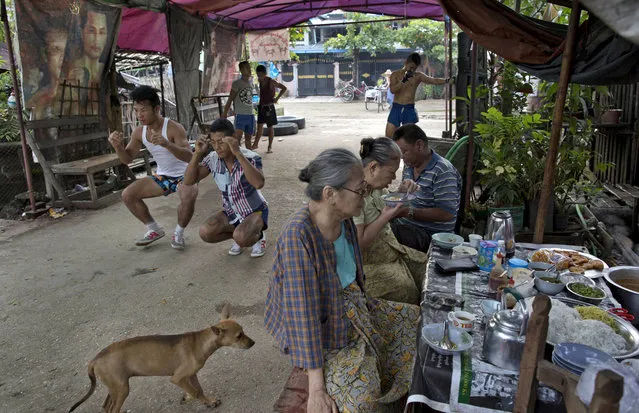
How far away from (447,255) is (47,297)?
3399 millimetres

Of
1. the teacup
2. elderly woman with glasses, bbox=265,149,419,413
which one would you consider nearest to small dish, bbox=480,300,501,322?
the teacup

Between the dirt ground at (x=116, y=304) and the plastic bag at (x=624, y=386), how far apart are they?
76.5 inches

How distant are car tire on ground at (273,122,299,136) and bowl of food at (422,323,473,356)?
37.8ft

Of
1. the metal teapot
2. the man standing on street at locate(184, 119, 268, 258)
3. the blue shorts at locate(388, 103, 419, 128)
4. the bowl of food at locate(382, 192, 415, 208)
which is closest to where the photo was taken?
the metal teapot

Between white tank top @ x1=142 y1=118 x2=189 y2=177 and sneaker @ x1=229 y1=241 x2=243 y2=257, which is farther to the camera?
white tank top @ x1=142 y1=118 x2=189 y2=177

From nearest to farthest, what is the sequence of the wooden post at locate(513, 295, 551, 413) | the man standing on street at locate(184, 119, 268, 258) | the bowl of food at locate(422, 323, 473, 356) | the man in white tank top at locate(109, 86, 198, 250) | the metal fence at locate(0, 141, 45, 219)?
the wooden post at locate(513, 295, 551, 413) < the bowl of food at locate(422, 323, 473, 356) < the man standing on street at locate(184, 119, 268, 258) < the man in white tank top at locate(109, 86, 198, 250) < the metal fence at locate(0, 141, 45, 219)

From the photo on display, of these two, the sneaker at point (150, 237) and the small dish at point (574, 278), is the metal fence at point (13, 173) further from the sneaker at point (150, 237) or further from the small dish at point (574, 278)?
the small dish at point (574, 278)

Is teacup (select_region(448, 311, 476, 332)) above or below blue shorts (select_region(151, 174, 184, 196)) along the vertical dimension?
below

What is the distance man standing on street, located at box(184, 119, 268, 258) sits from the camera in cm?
396

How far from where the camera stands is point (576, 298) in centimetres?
206

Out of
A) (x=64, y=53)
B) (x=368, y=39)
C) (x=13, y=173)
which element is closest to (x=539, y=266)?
(x=64, y=53)

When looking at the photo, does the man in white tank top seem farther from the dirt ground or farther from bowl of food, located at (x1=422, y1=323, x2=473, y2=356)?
bowl of food, located at (x1=422, y1=323, x2=473, y2=356)

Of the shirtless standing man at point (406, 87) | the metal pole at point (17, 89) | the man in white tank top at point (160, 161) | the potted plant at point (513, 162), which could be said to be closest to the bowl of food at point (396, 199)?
the potted plant at point (513, 162)

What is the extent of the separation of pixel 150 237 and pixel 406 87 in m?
5.11
